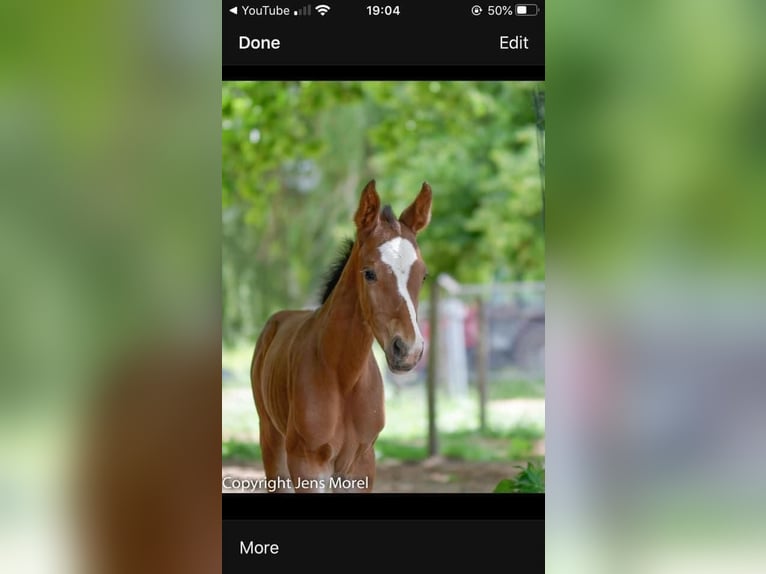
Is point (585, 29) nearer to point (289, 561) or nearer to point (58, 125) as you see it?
point (58, 125)

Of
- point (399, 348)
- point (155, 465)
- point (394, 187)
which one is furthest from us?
point (394, 187)

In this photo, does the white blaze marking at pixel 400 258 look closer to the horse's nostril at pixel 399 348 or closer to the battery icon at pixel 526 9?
the horse's nostril at pixel 399 348

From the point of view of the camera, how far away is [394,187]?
9672 millimetres

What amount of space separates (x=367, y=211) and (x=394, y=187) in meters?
7.80

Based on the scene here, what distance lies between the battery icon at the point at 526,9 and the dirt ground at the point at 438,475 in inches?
132

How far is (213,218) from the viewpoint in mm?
1241

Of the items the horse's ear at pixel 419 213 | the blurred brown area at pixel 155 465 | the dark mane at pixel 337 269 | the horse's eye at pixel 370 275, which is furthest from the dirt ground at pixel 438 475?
the blurred brown area at pixel 155 465

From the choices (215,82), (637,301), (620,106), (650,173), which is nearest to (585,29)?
(620,106)

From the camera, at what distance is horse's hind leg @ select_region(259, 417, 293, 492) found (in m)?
1.44

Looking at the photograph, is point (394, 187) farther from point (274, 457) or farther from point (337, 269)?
point (274, 457)

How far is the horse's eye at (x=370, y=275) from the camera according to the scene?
6.63 feet

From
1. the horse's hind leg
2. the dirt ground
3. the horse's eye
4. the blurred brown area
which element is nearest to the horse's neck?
the horse's eye

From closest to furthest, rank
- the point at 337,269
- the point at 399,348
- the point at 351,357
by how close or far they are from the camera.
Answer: the point at 399,348
the point at 351,357
the point at 337,269

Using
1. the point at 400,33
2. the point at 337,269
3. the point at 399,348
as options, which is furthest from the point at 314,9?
the point at 337,269
